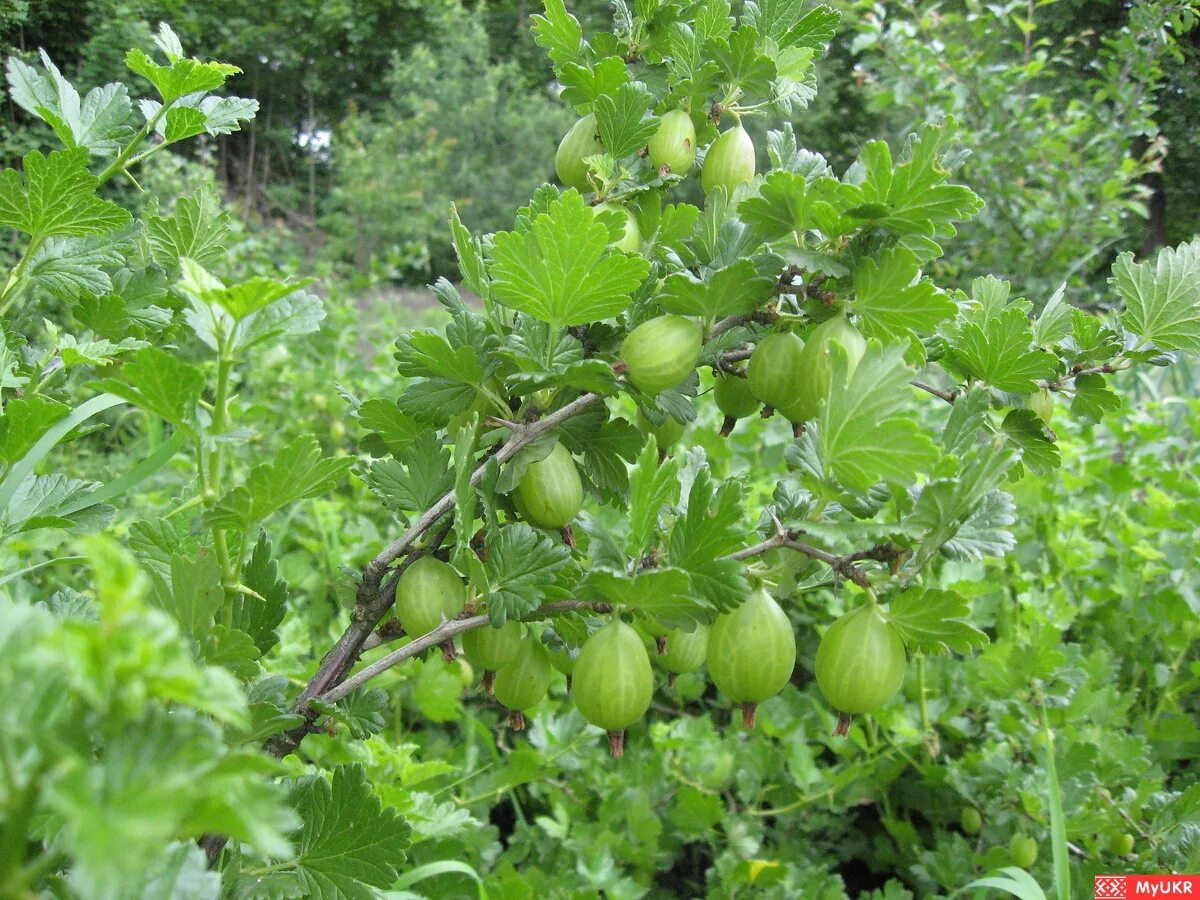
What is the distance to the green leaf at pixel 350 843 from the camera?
18.2 inches

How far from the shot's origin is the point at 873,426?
0.37 meters

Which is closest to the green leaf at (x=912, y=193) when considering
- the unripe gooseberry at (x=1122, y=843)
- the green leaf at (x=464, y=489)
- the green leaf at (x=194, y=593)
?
the green leaf at (x=464, y=489)

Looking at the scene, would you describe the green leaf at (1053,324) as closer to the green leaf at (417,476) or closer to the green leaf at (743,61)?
the green leaf at (743,61)

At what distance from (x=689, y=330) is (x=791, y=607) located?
38.3 inches

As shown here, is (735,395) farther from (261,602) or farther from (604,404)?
(261,602)

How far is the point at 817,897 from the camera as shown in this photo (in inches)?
34.3

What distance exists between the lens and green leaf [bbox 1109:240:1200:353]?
20.4 inches

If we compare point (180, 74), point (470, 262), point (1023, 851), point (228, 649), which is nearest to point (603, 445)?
point (470, 262)

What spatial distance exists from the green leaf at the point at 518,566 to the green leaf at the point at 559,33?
33 cm

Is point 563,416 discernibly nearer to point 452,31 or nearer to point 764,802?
point 764,802

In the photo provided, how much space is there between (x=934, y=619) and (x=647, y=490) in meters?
0.15

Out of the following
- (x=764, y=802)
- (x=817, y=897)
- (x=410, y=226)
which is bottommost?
(x=410, y=226)

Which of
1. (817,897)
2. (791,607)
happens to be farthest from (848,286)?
(791,607)

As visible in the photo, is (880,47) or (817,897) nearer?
(817,897)
